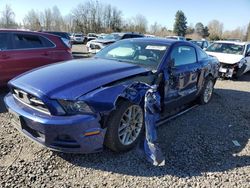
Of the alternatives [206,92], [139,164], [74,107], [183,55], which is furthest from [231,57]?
[74,107]

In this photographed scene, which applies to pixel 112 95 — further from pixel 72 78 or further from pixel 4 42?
pixel 4 42

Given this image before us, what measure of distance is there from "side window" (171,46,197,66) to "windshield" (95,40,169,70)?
23 cm

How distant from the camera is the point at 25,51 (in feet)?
20.7

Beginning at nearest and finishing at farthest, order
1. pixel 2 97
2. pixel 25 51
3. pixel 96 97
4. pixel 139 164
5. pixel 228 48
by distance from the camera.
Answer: pixel 96 97
pixel 139 164
pixel 2 97
pixel 25 51
pixel 228 48

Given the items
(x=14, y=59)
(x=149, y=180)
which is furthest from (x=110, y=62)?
(x=14, y=59)

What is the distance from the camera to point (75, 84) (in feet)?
10.5

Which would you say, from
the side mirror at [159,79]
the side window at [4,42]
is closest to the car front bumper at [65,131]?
the side mirror at [159,79]

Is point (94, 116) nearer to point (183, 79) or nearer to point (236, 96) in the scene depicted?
point (183, 79)

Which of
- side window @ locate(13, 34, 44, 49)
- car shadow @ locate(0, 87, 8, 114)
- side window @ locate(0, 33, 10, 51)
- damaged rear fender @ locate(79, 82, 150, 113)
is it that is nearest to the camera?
damaged rear fender @ locate(79, 82, 150, 113)

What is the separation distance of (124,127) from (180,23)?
7409 centimetres

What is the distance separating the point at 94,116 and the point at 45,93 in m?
0.65

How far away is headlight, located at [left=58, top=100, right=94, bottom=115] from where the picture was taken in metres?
2.97

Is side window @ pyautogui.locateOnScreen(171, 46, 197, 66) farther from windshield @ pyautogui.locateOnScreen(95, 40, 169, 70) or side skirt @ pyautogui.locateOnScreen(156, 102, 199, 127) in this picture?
side skirt @ pyautogui.locateOnScreen(156, 102, 199, 127)

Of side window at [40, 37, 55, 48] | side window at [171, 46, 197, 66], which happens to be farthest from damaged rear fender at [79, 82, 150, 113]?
side window at [40, 37, 55, 48]
